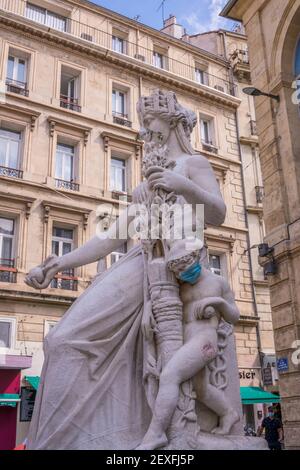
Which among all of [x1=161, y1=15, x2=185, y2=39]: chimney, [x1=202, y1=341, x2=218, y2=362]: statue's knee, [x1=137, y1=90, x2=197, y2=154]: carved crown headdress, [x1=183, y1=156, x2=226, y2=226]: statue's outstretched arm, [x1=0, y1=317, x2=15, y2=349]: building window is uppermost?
[x1=161, y1=15, x2=185, y2=39]: chimney

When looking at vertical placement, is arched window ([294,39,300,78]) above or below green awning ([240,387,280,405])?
above

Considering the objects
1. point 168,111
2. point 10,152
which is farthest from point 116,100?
point 168,111

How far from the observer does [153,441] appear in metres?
2.35

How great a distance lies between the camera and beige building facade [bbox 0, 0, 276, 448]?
685 inches

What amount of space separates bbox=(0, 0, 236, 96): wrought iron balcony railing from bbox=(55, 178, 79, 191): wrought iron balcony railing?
626 centimetres

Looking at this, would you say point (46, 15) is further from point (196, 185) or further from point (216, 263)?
point (196, 185)

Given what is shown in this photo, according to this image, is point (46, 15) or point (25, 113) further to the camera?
point (46, 15)

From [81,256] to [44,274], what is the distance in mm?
254

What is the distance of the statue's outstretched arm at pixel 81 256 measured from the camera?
3.14m

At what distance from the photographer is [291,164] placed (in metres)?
11.4

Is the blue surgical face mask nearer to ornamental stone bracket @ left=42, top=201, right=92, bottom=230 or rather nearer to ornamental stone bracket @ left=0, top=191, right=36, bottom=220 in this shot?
ornamental stone bracket @ left=0, top=191, right=36, bottom=220

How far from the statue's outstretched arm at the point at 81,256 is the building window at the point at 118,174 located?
17.9 m

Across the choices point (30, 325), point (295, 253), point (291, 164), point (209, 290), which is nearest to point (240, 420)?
point (209, 290)

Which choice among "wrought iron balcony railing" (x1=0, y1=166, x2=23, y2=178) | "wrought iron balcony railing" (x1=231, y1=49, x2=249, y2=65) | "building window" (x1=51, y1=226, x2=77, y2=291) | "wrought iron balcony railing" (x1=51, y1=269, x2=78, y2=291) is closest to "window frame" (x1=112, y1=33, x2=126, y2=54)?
"wrought iron balcony railing" (x1=231, y1=49, x2=249, y2=65)
